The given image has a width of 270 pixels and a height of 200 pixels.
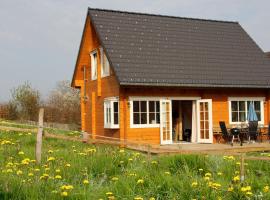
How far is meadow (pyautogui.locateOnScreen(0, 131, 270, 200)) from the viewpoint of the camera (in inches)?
201

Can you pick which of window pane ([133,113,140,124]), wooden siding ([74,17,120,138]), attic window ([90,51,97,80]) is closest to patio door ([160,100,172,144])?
window pane ([133,113,140,124])

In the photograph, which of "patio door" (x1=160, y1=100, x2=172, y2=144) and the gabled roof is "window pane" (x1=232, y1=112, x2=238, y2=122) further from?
"patio door" (x1=160, y1=100, x2=172, y2=144)

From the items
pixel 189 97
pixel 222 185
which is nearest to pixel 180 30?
pixel 189 97

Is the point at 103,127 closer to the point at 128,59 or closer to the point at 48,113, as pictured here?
the point at 128,59

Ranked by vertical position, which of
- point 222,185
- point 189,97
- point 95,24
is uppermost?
point 95,24

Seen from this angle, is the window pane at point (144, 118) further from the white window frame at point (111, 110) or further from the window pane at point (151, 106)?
the white window frame at point (111, 110)

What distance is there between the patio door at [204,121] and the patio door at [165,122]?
5.06 ft

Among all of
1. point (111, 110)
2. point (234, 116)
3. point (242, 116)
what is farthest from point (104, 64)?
point (242, 116)

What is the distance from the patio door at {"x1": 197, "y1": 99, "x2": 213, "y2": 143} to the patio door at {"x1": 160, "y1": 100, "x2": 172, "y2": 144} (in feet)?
5.06

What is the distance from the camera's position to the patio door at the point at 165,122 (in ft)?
57.3

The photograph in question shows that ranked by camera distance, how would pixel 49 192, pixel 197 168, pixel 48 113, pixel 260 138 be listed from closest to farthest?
pixel 49 192 → pixel 197 168 → pixel 260 138 → pixel 48 113

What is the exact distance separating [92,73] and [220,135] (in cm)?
699

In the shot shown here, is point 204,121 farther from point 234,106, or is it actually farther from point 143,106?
point 143,106

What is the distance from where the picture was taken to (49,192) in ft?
16.7
